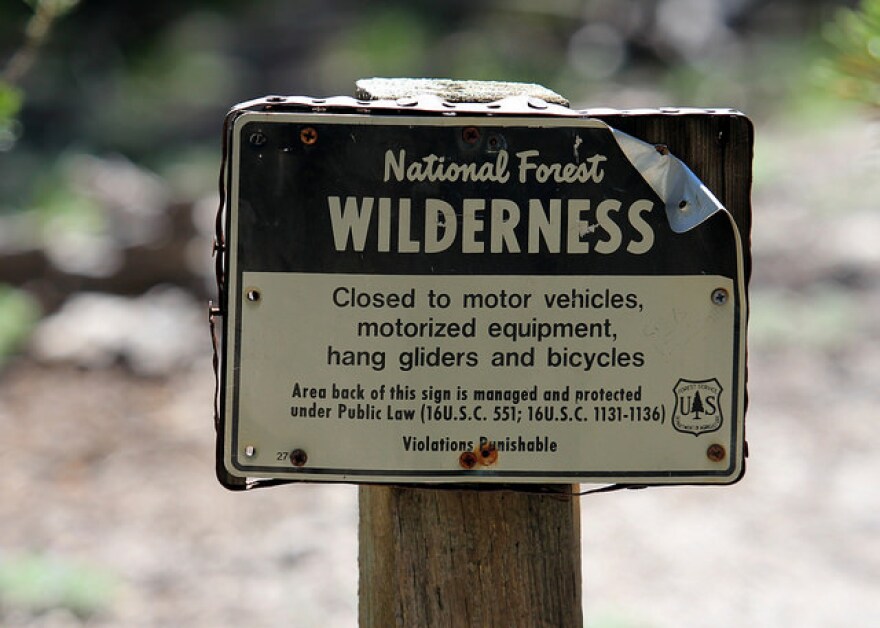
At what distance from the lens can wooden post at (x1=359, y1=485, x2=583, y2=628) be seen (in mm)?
1292

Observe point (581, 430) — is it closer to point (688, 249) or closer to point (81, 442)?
point (688, 249)

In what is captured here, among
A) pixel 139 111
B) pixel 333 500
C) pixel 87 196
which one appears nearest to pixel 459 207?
pixel 333 500

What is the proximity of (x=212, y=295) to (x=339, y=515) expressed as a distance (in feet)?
6.07

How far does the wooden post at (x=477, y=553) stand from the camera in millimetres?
1293

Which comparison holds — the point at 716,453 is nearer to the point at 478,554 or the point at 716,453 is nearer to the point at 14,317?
the point at 478,554

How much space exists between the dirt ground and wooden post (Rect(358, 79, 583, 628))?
1.25m

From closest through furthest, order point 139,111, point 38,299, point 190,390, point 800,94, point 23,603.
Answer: point 23,603, point 190,390, point 38,299, point 800,94, point 139,111

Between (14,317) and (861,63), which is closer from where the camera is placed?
(861,63)

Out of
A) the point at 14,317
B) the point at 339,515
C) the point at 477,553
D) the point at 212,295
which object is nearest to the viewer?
the point at 477,553

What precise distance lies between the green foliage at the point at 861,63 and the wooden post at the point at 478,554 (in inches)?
33.1

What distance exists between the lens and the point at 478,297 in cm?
121

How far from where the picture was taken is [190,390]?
4.21 metres

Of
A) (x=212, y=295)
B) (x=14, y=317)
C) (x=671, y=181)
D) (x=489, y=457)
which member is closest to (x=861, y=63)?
(x=671, y=181)

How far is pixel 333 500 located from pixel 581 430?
2.26 meters
